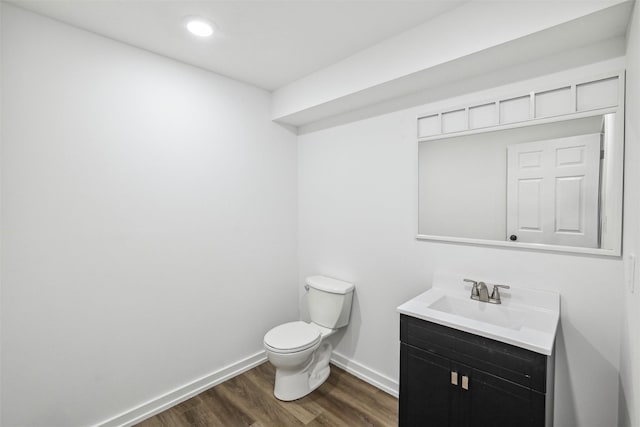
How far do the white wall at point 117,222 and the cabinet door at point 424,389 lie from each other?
1432mm

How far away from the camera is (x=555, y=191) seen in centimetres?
158

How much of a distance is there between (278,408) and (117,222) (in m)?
1.64

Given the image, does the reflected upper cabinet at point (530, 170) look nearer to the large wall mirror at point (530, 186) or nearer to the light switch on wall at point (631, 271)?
the large wall mirror at point (530, 186)

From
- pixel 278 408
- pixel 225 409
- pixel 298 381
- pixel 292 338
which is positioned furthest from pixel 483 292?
pixel 225 409

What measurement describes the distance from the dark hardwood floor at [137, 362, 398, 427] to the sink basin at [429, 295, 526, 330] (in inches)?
33.2

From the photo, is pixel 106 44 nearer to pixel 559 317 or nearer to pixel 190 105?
pixel 190 105

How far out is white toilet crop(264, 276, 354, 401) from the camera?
6.99 feet

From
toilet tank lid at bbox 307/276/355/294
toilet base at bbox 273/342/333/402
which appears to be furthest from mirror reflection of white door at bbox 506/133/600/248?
toilet base at bbox 273/342/333/402

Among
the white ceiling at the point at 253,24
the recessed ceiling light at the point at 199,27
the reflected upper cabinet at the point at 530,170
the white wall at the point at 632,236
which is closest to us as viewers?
the white wall at the point at 632,236

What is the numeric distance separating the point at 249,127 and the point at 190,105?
1.66 ft

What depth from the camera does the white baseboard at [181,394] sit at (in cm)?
194

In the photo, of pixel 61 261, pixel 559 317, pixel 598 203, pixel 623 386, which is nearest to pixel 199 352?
pixel 61 261

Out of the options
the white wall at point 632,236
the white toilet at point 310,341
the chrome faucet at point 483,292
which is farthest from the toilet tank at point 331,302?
the white wall at point 632,236

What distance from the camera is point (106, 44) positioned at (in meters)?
1.83
